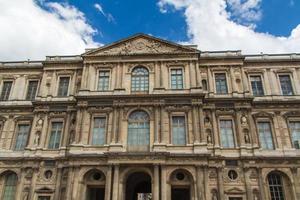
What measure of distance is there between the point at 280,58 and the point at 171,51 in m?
10.9

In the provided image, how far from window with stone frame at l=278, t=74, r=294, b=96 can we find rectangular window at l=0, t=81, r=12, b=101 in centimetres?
2695

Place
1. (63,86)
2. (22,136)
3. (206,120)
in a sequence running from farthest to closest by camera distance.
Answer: (63,86)
(22,136)
(206,120)

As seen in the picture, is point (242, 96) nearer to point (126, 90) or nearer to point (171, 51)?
point (171, 51)

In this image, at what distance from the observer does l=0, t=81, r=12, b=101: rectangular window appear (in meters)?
28.7

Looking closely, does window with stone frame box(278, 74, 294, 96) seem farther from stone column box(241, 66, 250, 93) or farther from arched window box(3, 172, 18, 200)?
arched window box(3, 172, 18, 200)

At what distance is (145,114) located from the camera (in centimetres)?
2481

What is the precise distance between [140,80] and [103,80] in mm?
3534

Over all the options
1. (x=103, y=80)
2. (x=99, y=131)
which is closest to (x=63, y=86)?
(x=103, y=80)

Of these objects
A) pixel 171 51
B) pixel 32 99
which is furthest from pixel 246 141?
pixel 32 99

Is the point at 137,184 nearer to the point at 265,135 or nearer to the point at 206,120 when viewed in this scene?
the point at 206,120

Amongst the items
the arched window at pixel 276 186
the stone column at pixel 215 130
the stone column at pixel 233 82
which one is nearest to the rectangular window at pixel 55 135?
the stone column at pixel 215 130

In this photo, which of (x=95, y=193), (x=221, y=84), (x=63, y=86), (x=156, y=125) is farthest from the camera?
(x=63, y=86)

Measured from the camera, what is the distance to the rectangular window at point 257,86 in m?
27.0

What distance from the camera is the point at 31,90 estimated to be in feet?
94.6
